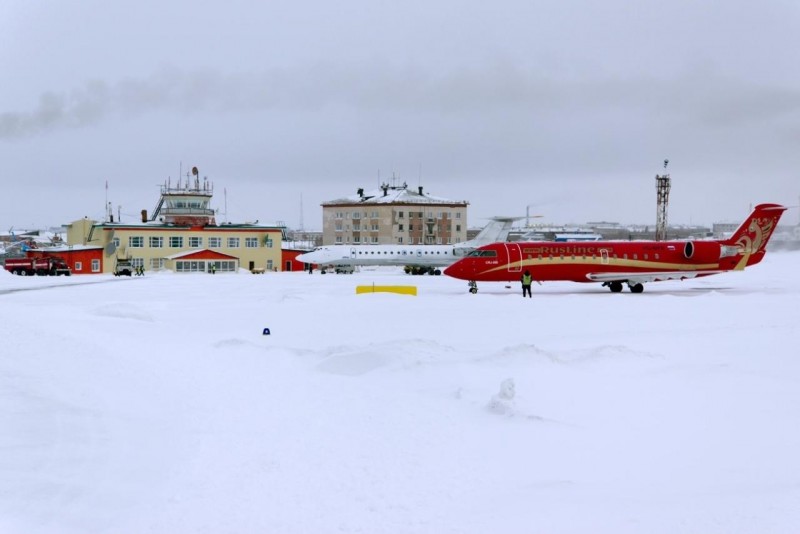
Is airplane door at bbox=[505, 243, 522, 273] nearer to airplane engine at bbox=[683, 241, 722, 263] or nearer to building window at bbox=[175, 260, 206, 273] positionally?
airplane engine at bbox=[683, 241, 722, 263]

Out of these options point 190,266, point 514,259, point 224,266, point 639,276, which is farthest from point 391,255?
point 639,276

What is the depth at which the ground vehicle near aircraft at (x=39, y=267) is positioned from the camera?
7012cm

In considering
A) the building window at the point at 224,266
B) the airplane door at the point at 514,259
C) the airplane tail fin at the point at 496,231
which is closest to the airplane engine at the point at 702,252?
the airplane door at the point at 514,259

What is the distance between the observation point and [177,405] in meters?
13.8

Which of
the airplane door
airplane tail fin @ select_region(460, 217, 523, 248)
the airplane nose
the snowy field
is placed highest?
airplane tail fin @ select_region(460, 217, 523, 248)

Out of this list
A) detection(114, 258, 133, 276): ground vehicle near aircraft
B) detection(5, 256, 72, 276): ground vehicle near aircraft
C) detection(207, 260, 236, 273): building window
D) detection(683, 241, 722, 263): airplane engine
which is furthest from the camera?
detection(207, 260, 236, 273): building window

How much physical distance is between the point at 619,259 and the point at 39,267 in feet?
174

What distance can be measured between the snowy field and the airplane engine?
22.3 metres

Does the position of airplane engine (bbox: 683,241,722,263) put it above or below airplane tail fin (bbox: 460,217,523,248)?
below

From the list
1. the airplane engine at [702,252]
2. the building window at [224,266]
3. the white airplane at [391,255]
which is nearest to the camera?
the airplane engine at [702,252]

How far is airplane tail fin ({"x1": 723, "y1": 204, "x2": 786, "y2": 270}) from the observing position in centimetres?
4653

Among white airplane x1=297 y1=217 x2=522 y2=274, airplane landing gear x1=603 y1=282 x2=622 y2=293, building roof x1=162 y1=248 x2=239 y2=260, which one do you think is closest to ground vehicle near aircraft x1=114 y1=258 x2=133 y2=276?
building roof x1=162 y1=248 x2=239 y2=260

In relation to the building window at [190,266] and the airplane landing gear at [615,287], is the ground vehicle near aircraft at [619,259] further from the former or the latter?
the building window at [190,266]

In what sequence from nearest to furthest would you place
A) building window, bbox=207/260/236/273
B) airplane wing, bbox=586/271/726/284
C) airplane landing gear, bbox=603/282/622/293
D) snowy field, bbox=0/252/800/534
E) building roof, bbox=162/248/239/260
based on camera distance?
snowy field, bbox=0/252/800/534
airplane wing, bbox=586/271/726/284
airplane landing gear, bbox=603/282/622/293
building roof, bbox=162/248/239/260
building window, bbox=207/260/236/273
